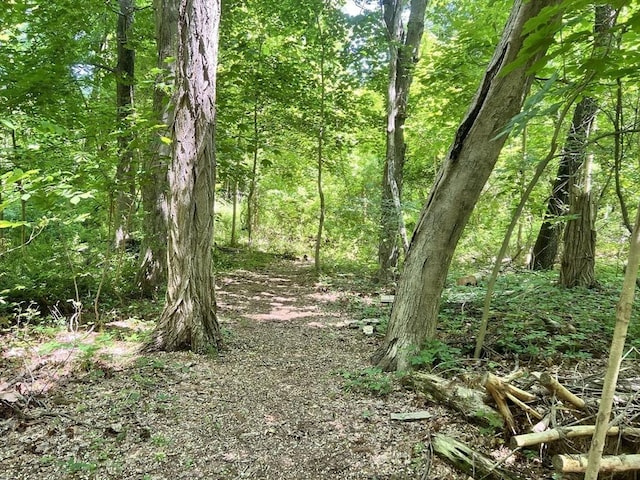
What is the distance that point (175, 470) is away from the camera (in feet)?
7.14

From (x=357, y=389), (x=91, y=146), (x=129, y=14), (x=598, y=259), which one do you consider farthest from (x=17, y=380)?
(x=598, y=259)

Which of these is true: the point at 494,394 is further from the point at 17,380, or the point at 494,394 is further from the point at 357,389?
the point at 17,380

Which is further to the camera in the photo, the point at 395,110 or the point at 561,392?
the point at 395,110

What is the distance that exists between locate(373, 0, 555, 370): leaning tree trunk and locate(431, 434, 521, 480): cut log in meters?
1.18

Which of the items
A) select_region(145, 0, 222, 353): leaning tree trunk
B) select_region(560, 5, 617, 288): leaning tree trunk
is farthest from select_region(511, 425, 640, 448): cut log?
select_region(560, 5, 617, 288): leaning tree trunk

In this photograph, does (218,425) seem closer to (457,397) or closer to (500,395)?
(457,397)

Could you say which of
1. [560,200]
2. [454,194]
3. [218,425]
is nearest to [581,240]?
[560,200]

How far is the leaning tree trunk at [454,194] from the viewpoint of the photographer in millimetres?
3016

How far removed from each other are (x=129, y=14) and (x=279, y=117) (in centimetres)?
369

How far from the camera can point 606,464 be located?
70.8 inches

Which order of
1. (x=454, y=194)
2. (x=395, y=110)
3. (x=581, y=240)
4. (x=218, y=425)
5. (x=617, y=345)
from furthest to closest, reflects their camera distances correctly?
(x=395, y=110) → (x=581, y=240) → (x=454, y=194) → (x=218, y=425) → (x=617, y=345)

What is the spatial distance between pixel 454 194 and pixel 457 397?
5.38ft

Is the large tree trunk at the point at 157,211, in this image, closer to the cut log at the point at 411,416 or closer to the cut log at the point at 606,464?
the cut log at the point at 411,416

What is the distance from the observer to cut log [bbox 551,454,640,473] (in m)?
1.80
